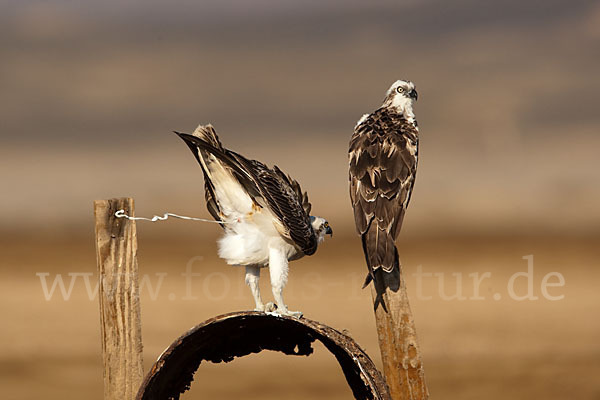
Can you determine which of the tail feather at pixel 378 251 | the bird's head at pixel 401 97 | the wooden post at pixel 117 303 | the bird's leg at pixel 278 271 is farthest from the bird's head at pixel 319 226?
the bird's head at pixel 401 97

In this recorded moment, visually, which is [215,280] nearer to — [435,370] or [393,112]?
[435,370]

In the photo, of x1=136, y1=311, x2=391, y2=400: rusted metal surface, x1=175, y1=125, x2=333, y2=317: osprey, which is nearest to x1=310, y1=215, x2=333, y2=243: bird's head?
x1=175, y1=125, x2=333, y2=317: osprey

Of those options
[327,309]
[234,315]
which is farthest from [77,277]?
[234,315]

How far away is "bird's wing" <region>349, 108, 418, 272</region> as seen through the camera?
23.2ft

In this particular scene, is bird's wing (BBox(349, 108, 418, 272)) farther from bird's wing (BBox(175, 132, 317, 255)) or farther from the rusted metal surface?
the rusted metal surface

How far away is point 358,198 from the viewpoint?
7277 millimetres

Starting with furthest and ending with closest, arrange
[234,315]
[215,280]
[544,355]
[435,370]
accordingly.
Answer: [215,280], [544,355], [435,370], [234,315]

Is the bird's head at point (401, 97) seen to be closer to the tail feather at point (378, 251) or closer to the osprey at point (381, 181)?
the osprey at point (381, 181)

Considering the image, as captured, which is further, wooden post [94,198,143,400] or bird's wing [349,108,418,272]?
bird's wing [349,108,418,272]

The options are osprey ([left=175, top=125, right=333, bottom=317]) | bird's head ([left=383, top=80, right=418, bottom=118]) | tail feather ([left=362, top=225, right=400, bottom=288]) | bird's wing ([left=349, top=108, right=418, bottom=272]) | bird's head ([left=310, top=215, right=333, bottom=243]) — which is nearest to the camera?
osprey ([left=175, top=125, right=333, bottom=317])

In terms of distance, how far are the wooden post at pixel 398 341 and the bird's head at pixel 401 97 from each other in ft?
5.90

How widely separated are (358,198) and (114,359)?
222 centimetres

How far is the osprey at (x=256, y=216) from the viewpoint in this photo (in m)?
6.33

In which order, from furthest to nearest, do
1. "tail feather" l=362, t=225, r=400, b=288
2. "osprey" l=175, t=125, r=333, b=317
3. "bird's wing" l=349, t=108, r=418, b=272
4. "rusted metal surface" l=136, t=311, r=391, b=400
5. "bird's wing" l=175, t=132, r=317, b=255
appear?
1. "bird's wing" l=349, t=108, r=418, b=272
2. "tail feather" l=362, t=225, r=400, b=288
3. "osprey" l=175, t=125, r=333, b=317
4. "bird's wing" l=175, t=132, r=317, b=255
5. "rusted metal surface" l=136, t=311, r=391, b=400
